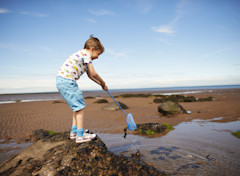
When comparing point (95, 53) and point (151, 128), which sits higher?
point (95, 53)

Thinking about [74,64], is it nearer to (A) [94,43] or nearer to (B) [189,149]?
(A) [94,43]

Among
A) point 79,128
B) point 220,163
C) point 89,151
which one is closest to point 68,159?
point 89,151

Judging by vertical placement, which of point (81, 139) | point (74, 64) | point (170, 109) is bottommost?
point (170, 109)

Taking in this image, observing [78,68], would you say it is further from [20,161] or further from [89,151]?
[20,161]

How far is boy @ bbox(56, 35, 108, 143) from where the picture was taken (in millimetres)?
2994

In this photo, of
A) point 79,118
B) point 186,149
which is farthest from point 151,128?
point 79,118

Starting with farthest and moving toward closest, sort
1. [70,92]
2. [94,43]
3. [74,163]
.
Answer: [94,43]
[70,92]
[74,163]

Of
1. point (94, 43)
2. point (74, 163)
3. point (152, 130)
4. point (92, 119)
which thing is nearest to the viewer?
point (74, 163)

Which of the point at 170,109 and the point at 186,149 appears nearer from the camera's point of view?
the point at 186,149

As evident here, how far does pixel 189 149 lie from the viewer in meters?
4.06

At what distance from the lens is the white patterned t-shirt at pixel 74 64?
3.03 meters

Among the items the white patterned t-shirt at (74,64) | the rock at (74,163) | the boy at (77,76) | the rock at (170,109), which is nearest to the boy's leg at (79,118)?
the boy at (77,76)

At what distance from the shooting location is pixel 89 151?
271 centimetres

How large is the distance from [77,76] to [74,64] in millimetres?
245
